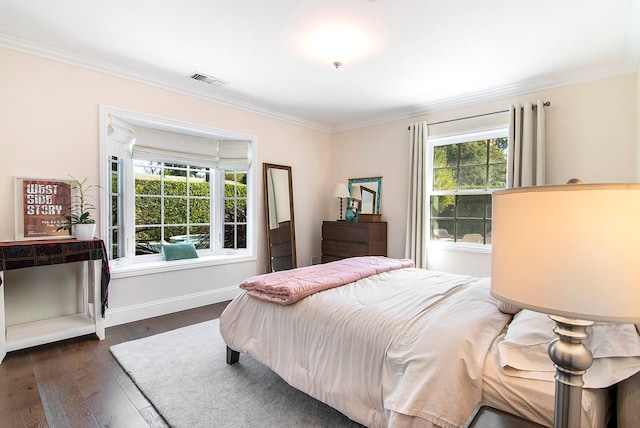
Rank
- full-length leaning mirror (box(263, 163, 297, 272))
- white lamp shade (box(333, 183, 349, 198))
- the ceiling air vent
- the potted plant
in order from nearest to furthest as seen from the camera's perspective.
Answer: the potted plant → the ceiling air vent → full-length leaning mirror (box(263, 163, 297, 272)) → white lamp shade (box(333, 183, 349, 198))

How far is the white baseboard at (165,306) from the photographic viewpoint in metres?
3.13

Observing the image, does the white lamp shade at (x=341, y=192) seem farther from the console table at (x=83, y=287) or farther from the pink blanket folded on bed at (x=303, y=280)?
the console table at (x=83, y=287)

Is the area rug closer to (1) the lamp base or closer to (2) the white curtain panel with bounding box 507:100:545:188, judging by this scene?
(1) the lamp base

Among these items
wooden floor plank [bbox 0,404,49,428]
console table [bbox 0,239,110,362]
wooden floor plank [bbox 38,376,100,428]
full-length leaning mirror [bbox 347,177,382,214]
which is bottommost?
wooden floor plank [bbox 38,376,100,428]

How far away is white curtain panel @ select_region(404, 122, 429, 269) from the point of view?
396cm

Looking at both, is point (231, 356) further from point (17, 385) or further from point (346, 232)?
point (346, 232)

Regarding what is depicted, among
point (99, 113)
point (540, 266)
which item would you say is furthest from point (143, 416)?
point (99, 113)

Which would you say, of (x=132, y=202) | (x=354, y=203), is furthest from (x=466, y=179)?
(x=132, y=202)

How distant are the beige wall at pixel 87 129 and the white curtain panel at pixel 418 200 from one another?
1.83m

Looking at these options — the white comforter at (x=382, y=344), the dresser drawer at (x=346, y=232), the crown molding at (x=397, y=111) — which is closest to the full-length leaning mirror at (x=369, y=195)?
the dresser drawer at (x=346, y=232)

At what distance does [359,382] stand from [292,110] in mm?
3645

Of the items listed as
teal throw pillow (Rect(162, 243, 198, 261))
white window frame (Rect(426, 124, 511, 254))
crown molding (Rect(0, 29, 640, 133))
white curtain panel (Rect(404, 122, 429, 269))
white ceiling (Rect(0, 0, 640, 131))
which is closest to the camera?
white ceiling (Rect(0, 0, 640, 131))

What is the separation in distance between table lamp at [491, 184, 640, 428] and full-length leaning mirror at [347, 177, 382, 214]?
378cm

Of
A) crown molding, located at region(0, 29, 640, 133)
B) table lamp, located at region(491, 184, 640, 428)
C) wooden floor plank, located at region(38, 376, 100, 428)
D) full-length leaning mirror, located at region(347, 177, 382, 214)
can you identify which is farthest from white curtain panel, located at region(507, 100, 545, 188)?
wooden floor plank, located at region(38, 376, 100, 428)
